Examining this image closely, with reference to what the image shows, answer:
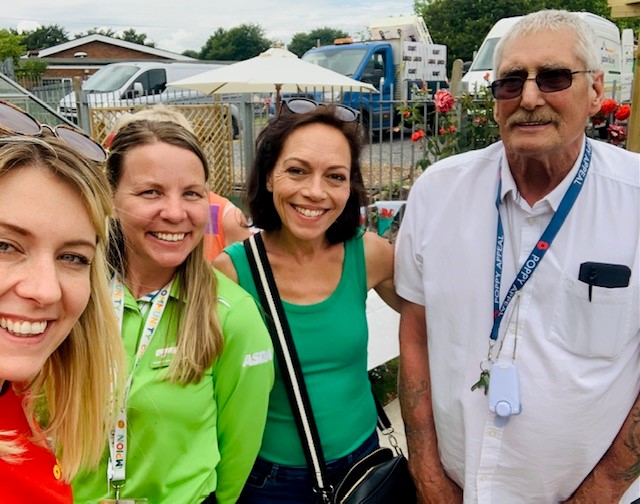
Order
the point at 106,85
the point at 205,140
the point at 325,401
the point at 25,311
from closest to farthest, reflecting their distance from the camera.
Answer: the point at 25,311 < the point at 325,401 < the point at 205,140 < the point at 106,85

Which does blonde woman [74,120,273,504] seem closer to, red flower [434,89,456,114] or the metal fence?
red flower [434,89,456,114]

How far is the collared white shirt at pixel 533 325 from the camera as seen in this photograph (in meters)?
1.73

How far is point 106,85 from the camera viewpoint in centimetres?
1652

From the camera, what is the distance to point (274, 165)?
219 centimetres

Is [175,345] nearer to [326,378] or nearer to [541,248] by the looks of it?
[326,378]

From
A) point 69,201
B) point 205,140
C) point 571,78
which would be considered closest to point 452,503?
point 571,78

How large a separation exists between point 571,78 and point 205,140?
8673 millimetres

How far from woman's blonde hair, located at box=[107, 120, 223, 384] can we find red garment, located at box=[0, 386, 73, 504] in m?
0.45

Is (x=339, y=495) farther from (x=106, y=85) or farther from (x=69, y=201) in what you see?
(x=106, y=85)

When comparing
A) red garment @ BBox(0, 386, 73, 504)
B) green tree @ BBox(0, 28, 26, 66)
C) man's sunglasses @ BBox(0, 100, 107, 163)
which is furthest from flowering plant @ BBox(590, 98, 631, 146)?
green tree @ BBox(0, 28, 26, 66)

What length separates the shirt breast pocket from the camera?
1703 millimetres

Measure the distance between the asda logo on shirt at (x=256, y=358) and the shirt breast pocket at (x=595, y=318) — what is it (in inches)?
35.3

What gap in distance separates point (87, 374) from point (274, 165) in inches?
41.6

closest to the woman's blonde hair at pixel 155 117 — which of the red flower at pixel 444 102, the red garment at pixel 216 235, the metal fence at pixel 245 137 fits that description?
the red garment at pixel 216 235
